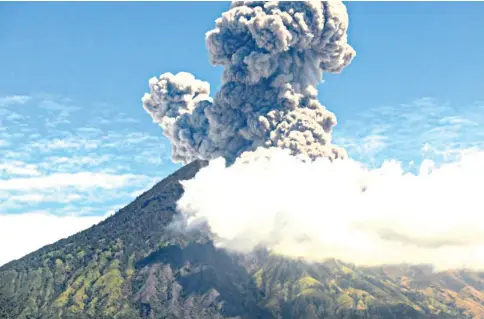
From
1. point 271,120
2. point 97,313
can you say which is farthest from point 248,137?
point 97,313

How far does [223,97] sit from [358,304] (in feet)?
293

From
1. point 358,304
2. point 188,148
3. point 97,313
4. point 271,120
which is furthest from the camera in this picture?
point 358,304

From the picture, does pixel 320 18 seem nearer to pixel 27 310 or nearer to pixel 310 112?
pixel 310 112

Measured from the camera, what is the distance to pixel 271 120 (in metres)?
135

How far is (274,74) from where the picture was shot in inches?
5527

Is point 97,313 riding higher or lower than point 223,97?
lower

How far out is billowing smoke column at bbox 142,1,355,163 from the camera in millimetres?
133125

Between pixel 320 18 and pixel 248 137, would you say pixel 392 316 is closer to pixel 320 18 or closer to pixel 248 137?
pixel 248 137

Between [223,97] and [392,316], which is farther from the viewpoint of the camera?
[392,316]

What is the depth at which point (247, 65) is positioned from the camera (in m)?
137

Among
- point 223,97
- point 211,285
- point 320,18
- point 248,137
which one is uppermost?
point 320,18

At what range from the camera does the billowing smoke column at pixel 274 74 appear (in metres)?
133

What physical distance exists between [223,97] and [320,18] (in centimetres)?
2631

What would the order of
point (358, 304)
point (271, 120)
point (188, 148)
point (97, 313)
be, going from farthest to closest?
1. point (358, 304)
2. point (97, 313)
3. point (188, 148)
4. point (271, 120)
